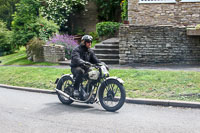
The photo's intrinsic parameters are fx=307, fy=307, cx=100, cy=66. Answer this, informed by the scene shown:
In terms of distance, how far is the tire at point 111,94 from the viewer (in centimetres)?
692

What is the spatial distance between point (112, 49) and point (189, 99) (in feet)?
27.0

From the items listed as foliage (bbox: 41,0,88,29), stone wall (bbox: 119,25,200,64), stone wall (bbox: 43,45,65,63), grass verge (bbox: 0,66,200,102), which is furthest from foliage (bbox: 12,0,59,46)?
stone wall (bbox: 119,25,200,64)

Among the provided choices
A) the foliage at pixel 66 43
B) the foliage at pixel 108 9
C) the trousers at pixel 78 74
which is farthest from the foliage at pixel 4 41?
the trousers at pixel 78 74

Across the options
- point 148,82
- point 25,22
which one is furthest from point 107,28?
point 148,82

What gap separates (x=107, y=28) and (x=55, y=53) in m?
4.31

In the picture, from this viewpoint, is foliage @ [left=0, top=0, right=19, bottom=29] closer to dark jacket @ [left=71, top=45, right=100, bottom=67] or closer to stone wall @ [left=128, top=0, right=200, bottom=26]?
stone wall @ [left=128, top=0, right=200, bottom=26]

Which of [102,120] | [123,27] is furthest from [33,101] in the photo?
[123,27]

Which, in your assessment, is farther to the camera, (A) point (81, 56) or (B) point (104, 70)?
(A) point (81, 56)

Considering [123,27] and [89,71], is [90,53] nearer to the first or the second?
[89,71]

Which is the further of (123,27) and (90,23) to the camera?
(90,23)

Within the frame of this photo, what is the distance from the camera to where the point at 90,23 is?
81.5 feet

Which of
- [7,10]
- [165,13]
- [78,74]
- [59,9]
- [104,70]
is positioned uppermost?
[7,10]

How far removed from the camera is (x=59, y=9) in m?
22.7

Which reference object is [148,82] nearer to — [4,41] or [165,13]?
[165,13]
